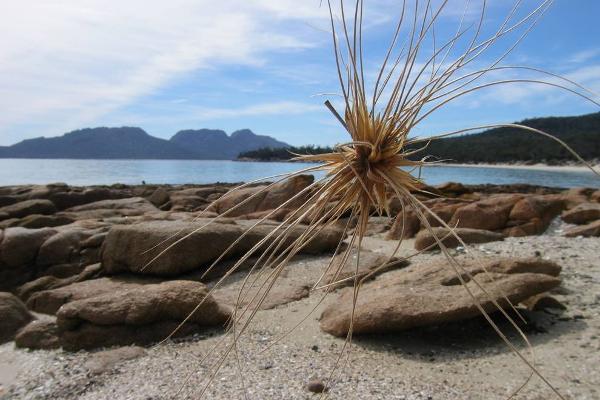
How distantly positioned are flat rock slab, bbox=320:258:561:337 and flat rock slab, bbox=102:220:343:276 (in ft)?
7.15

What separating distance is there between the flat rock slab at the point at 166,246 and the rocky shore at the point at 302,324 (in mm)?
20

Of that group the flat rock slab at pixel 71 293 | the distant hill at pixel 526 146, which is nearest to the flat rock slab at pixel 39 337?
the flat rock slab at pixel 71 293

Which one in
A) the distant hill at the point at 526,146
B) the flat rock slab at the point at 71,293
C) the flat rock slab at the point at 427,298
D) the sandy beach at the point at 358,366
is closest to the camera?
the sandy beach at the point at 358,366

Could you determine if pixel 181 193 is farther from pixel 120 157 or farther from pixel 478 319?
pixel 120 157

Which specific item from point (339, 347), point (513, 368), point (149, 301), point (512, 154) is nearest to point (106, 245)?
point (149, 301)

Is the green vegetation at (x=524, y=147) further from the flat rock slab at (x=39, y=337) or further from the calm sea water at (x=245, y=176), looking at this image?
the flat rock slab at (x=39, y=337)

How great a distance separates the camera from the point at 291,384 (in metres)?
3.18

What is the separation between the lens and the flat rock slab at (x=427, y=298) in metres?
3.88

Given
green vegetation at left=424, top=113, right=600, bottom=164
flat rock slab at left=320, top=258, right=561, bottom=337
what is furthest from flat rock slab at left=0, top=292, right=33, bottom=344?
green vegetation at left=424, top=113, right=600, bottom=164

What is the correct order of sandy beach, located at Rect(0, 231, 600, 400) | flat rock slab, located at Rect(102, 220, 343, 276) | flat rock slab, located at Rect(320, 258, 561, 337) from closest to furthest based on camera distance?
1. sandy beach, located at Rect(0, 231, 600, 400)
2. flat rock slab, located at Rect(320, 258, 561, 337)
3. flat rock slab, located at Rect(102, 220, 343, 276)

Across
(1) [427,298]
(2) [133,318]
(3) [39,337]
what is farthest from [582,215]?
(3) [39,337]

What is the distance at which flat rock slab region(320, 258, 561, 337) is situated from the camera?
12.7ft

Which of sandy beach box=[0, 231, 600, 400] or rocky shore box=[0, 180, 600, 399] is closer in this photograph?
sandy beach box=[0, 231, 600, 400]

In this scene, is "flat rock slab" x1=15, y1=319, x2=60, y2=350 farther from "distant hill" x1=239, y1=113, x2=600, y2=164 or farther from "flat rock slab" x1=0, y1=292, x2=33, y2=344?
"distant hill" x1=239, y1=113, x2=600, y2=164
